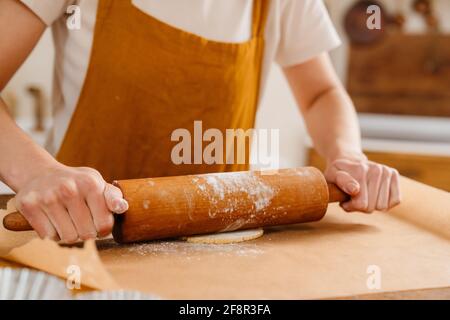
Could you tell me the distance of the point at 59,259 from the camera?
0.74m

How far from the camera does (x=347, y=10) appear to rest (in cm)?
288

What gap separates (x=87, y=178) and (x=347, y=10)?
7.62ft

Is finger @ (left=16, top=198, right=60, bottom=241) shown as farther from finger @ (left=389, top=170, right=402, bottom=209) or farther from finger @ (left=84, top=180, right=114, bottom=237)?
finger @ (left=389, top=170, right=402, bottom=209)

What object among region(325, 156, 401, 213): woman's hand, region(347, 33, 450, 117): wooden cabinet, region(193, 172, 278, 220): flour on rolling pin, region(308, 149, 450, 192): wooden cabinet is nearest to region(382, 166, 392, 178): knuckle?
region(325, 156, 401, 213): woman's hand

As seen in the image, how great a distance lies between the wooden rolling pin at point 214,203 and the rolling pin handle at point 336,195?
0.02 m

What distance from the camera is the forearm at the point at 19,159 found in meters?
0.83

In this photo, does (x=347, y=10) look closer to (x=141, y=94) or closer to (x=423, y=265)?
(x=141, y=94)

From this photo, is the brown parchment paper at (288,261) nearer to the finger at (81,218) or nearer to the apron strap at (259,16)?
the finger at (81,218)

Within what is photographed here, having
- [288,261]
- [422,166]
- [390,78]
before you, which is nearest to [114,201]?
[288,261]

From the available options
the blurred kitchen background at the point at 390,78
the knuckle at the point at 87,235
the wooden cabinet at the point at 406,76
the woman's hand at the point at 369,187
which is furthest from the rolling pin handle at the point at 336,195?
the wooden cabinet at the point at 406,76

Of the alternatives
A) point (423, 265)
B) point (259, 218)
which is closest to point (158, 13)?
point (259, 218)

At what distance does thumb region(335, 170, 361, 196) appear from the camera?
100 cm

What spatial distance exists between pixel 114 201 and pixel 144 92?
39 centimetres

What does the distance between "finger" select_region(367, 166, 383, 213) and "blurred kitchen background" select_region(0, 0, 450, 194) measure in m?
1.56
